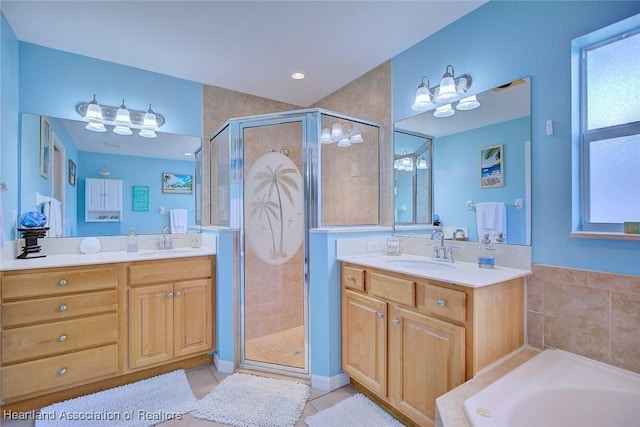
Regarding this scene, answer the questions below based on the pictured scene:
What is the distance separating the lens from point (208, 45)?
7.45 feet

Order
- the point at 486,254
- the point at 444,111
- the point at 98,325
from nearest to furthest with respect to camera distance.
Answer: the point at 486,254 → the point at 98,325 → the point at 444,111

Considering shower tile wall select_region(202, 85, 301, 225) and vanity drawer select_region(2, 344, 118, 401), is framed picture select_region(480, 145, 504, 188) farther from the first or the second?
vanity drawer select_region(2, 344, 118, 401)

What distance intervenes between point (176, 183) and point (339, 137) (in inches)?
61.9

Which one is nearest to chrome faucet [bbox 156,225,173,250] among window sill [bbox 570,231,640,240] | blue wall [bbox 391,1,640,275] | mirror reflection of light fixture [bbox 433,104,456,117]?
mirror reflection of light fixture [bbox 433,104,456,117]

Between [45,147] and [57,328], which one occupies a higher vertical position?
[45,147]

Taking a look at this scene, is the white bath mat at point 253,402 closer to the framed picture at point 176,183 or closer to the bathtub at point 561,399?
the bathtub at point 561,399

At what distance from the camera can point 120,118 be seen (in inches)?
99.0

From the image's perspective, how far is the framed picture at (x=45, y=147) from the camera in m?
2.26

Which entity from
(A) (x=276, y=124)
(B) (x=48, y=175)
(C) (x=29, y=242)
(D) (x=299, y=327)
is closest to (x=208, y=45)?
(A) (x=276, y=124)

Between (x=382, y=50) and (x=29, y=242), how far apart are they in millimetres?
2968

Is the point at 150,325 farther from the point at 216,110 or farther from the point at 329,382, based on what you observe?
the point at 216,110

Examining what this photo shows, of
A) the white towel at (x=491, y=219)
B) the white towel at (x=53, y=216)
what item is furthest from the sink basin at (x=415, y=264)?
the white towel at (x=53, y=216)

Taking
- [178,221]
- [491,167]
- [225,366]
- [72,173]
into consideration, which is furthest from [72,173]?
[491,167]

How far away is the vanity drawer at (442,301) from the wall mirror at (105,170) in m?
2.19
